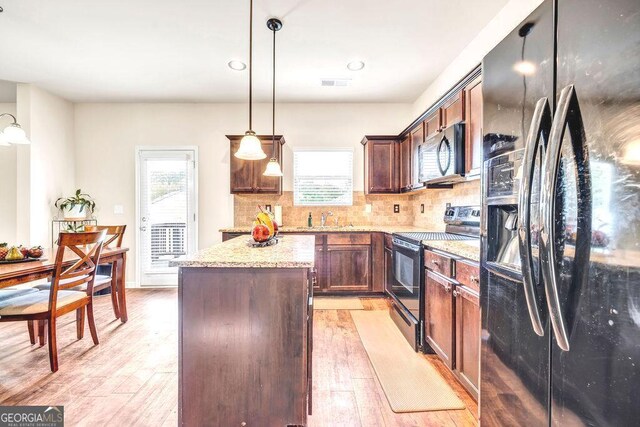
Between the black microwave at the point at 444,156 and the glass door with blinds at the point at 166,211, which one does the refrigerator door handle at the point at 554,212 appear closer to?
the black microwave at the point at 444,156

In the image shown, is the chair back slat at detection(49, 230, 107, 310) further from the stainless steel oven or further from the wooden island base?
the stainless steel oven

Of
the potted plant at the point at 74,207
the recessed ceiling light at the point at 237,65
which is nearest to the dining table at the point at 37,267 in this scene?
the potted plant at the point at 74,207

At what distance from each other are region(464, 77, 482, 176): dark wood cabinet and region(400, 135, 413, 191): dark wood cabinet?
4.35ft

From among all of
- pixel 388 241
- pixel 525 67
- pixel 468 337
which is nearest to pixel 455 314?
pixel 468 337

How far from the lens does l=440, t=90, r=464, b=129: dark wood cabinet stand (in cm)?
233

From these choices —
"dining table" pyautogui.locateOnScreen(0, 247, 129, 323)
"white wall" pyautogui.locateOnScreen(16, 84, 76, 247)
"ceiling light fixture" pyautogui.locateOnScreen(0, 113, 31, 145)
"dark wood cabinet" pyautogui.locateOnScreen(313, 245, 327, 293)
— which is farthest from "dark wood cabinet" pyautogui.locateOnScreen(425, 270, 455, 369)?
"white wall" pyautogui.locateOnScreen(16, 84, 76, 247)

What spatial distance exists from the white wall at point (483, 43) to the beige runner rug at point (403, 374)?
2372mm

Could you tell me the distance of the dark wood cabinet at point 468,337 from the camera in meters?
1.63

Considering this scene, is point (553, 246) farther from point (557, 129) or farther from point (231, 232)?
point (231, 232)

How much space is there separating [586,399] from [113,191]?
5348mm

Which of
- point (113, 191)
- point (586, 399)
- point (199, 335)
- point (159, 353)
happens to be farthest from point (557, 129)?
point (113, 191)

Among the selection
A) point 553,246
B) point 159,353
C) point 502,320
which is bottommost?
point 159,353

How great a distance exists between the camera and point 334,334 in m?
2.71

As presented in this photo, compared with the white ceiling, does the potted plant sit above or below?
below
